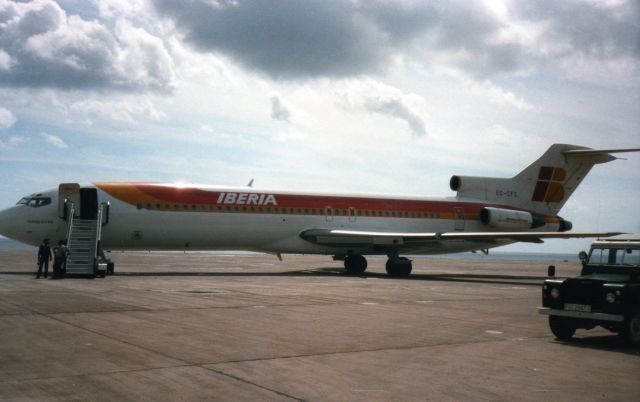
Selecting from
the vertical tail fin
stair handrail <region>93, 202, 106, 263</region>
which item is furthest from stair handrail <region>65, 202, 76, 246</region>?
the vertical tail fin

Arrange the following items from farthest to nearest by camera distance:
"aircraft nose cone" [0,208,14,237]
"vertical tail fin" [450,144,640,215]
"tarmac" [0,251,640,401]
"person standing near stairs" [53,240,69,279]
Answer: "vertical tail fin" [450,144,640,215] < "aircraft nose cone" [0,208,14,237] < "person standing near stairs" [53,240,69,279] < "tarmac" [0,251,640,401]

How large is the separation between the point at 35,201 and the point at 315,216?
12424 mm

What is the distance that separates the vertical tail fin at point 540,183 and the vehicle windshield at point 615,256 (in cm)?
2462

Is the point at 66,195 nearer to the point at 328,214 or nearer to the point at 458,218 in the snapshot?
the point at 328,214

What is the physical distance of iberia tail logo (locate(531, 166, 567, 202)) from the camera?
120 ft

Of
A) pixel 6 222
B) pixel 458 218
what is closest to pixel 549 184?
pixel 458 218

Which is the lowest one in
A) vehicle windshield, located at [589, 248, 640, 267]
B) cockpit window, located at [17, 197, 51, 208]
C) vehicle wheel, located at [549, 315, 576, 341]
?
vehicle wheel, located at [549, 315, 576, 341]

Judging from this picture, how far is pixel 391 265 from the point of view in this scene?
31641 millimetres

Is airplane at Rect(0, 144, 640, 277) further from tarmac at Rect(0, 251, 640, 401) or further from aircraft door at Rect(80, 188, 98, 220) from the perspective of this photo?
tarmac at Rect(0, 251, 640, 401)

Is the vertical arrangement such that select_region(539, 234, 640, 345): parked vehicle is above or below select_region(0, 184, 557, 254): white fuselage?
below

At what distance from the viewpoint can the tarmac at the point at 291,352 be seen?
283 inches

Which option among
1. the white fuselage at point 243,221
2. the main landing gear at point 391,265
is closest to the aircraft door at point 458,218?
the white fuselage at point 243,221

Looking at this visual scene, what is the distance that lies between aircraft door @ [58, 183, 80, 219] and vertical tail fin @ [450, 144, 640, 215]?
20.3 m

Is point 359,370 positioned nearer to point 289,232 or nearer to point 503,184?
point 289,232
